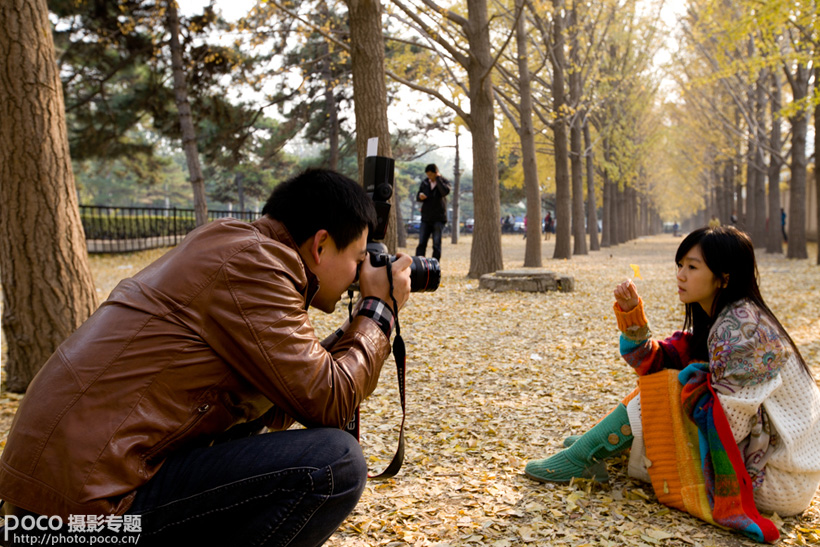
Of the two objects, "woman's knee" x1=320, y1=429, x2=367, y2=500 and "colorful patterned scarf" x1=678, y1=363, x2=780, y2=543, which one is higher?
"woman's knee" x1=320, y1=429, x2=367, y2=500

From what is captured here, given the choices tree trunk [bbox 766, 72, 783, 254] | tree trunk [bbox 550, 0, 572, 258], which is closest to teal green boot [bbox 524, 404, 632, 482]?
tree trunk [bbox 550, 0, 572, 258]

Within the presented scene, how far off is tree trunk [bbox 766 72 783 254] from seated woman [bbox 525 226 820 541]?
51.3 ft

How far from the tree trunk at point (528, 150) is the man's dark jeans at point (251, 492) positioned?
37.3 feet

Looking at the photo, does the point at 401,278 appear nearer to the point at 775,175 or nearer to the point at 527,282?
the point at 527,282

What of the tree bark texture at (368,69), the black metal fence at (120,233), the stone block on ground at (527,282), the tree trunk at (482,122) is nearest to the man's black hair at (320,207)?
the tree bark texture at (368,69)

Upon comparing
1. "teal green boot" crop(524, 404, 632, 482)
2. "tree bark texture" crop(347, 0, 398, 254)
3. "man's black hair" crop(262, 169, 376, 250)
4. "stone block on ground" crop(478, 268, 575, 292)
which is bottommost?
"teal green boot" crop(524, 404, 632, 482)

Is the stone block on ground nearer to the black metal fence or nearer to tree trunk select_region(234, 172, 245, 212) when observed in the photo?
the black metal fence

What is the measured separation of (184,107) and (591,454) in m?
13.7

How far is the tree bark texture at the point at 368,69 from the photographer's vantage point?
6.71 meters

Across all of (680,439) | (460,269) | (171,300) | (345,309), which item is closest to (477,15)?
(460,269)

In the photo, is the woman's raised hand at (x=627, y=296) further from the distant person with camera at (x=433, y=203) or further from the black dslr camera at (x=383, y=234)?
the distant person with camera at (x=433, y=203)

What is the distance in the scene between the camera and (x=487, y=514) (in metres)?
2.56

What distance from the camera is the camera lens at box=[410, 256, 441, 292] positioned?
212 centimetres

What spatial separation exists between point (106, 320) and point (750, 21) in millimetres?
12967
